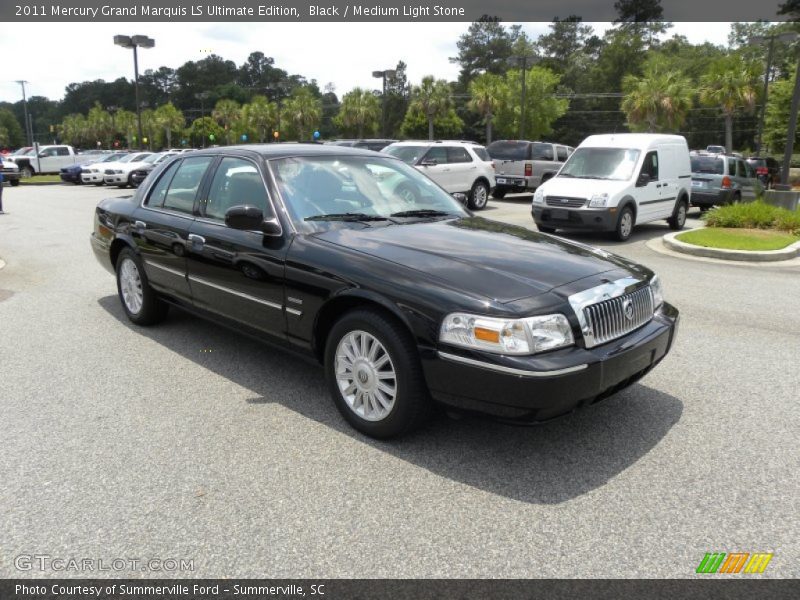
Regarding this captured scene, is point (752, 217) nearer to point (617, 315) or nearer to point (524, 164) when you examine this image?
point (524, 164)

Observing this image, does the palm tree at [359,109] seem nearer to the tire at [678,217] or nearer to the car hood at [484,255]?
the tire at [678,217]

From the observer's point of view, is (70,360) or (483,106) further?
(483,106)

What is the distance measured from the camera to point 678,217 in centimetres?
1454

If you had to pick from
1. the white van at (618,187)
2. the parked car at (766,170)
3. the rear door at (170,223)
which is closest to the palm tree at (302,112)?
the parked car at (766,170)

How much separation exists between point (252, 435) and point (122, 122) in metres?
101

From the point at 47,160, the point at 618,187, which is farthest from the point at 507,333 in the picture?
the point at 47,160

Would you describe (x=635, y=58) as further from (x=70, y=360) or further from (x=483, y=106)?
(x=70, y=360)

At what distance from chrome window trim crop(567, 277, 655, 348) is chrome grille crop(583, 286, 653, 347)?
0.01m

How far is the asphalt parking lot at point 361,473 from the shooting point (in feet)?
9.45

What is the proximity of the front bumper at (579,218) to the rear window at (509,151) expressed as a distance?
29.9 ft

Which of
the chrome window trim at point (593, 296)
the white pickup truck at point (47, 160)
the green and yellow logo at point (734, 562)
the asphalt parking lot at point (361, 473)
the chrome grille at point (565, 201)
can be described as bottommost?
the green and yellow logo at point (734, 562)

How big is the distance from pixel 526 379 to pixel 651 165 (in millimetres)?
11423

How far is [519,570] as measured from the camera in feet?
9.02

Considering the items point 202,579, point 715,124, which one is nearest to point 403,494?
point 202,579
